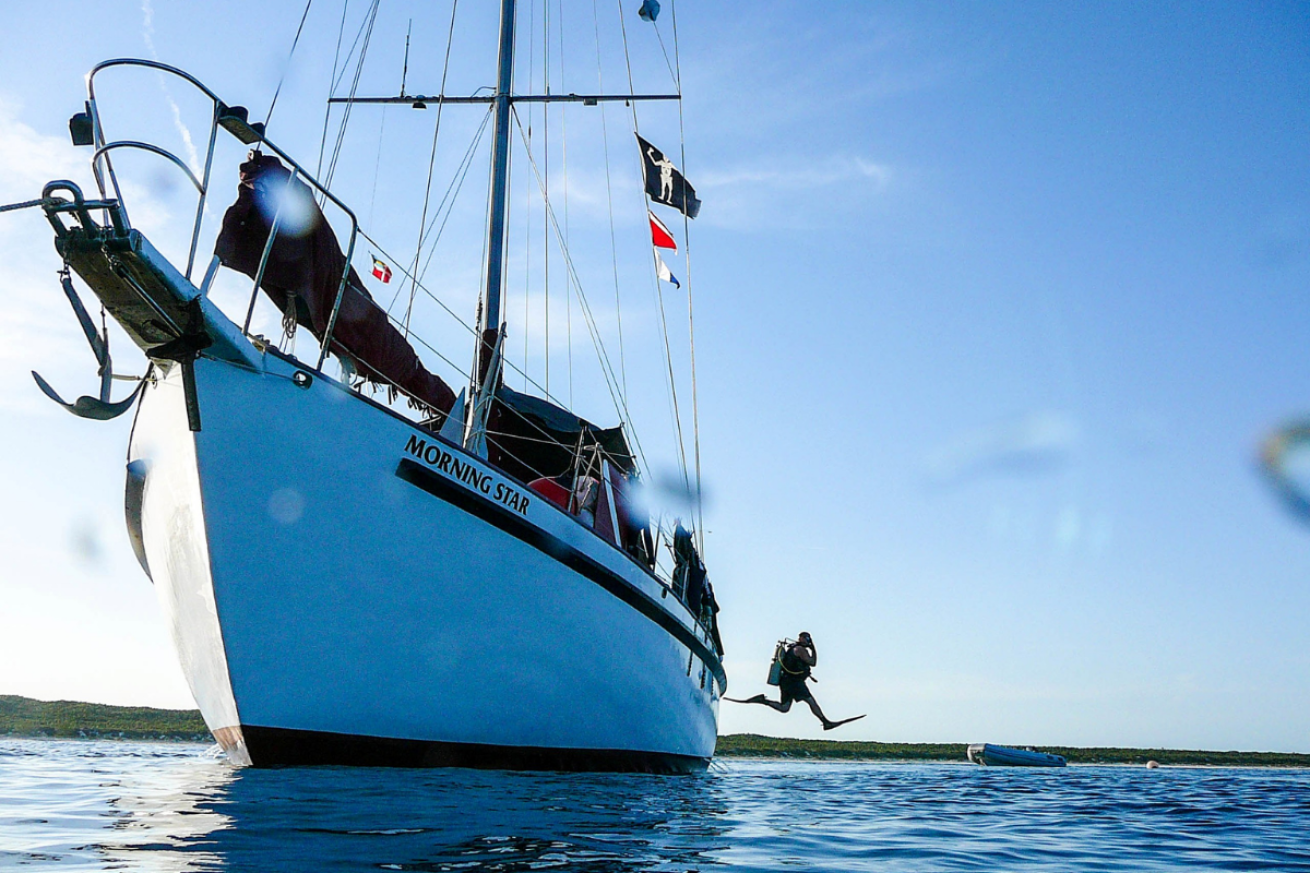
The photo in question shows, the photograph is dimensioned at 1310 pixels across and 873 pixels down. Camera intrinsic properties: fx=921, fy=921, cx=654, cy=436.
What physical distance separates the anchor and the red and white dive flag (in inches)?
403

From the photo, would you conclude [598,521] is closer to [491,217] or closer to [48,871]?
[491,217]

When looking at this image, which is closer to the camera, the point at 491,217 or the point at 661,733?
the point at 661,733

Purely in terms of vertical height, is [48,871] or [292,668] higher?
[292,668]

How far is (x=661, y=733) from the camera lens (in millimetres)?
13062

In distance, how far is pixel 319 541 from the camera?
27.2 feet

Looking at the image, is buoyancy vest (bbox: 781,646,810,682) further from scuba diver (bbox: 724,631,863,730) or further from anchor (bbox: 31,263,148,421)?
anchor (bbox: 31,263,148,421)

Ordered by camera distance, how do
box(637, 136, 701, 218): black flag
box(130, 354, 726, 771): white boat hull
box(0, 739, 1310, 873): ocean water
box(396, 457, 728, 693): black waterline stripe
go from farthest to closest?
box(637, 136, 701, 218): black flag < box(396, 457, 728, 693): black waterline stripe < box(130, 354, 726, 771): white boat hull < box(0, 739, 1310, 873): ocean water

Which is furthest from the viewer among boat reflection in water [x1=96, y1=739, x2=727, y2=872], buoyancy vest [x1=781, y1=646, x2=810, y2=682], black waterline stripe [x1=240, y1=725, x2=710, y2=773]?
buoyancy vest [x1=781, y1=646, x2=810, y2=682]

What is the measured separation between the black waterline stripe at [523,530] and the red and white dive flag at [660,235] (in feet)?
23.0

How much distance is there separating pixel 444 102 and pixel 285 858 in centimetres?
1545

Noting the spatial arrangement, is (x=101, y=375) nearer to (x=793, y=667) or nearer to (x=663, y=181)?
(x=663, y=181)

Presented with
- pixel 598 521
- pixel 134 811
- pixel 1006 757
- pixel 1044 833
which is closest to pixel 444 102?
pixel 598 521

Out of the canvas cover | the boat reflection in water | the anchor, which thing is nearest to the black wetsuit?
the canvas cover

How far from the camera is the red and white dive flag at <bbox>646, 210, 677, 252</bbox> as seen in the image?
53.0 feet
